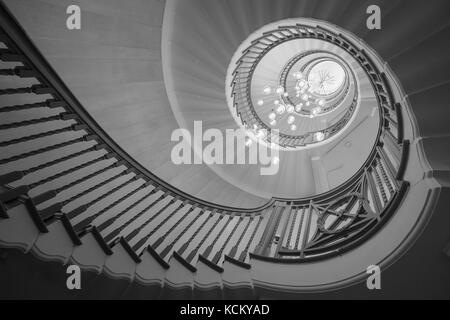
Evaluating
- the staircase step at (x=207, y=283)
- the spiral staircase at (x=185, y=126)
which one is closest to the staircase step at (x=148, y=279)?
the spiral staircase at (x=185, y=126)

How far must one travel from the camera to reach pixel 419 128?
7.63ft

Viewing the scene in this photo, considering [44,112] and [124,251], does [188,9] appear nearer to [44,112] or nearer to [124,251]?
[44,112]

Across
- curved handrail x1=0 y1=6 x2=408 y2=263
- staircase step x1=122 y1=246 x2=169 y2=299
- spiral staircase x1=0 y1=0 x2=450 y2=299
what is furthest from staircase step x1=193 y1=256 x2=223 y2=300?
curved handrail x1=0 y1=6 x2=408 y2=263

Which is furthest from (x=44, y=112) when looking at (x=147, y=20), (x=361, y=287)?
(x=361, y=287)

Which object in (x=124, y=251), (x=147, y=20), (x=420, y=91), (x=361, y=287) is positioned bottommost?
(x=361, y=287)

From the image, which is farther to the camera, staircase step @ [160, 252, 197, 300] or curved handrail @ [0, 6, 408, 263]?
staircase step @ [160, 252, 197, 300]

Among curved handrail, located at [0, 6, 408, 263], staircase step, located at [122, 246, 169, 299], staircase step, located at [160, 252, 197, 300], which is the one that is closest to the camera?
curved handrail, located at [0, 6, 408, 263]

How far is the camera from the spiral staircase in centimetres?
213

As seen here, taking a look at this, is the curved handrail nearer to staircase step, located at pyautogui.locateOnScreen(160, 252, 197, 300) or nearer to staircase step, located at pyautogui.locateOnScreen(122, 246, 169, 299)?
staircase step, located at pyautogui.locateOnScreen(122, 246, 169, 299)

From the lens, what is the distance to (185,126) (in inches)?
265

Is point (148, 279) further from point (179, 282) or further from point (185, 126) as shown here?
point (185, 126)

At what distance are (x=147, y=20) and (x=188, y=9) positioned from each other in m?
0.72

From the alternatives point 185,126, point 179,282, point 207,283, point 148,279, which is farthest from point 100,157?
point 185,126

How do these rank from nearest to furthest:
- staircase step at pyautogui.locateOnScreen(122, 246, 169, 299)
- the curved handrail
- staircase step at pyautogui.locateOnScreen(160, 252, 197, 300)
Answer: the curved handrail
staircase step at pyautogui.locateOnScreen(122, 246, 169, 299)
staircase step at pyautogui.locateOnScreen(160, 252, 197, 300)
